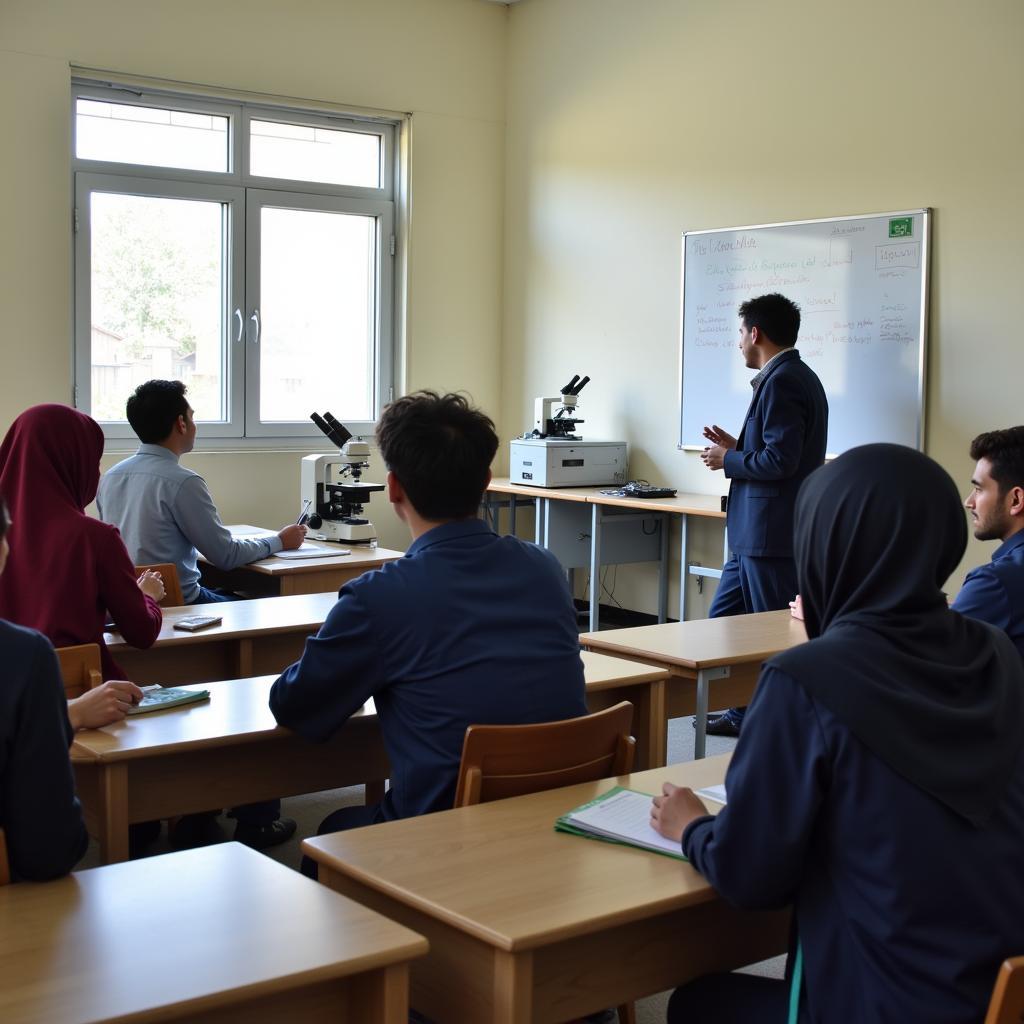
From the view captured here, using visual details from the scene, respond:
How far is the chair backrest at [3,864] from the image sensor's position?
1546mm

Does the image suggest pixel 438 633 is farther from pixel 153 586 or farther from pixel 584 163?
pixel 584 163

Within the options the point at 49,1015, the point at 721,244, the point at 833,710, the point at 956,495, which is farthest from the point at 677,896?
the point at 721,244

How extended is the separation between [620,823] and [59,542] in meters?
1.67

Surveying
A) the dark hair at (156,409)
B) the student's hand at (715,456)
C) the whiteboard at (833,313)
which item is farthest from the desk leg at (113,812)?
the whiteboard at (833,313)

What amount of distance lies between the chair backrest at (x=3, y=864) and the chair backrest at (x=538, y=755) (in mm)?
694

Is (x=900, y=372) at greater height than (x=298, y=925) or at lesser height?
greater

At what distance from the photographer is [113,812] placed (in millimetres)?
2162

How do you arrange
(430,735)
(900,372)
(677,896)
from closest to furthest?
1. (677,896)
2. (430,735)
3. (900,372)

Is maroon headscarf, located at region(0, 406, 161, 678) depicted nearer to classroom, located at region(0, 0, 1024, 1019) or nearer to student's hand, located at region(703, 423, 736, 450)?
student's hand, located at region(703, 423, 736, 450)

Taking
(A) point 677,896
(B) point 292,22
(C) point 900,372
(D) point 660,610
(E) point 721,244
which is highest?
(B) point 292,22

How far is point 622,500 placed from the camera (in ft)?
20.2

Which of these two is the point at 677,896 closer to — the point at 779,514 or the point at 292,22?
the point at 779,514

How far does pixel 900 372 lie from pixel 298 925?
4573mm

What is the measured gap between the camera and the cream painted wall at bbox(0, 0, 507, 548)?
6062 millimetres
